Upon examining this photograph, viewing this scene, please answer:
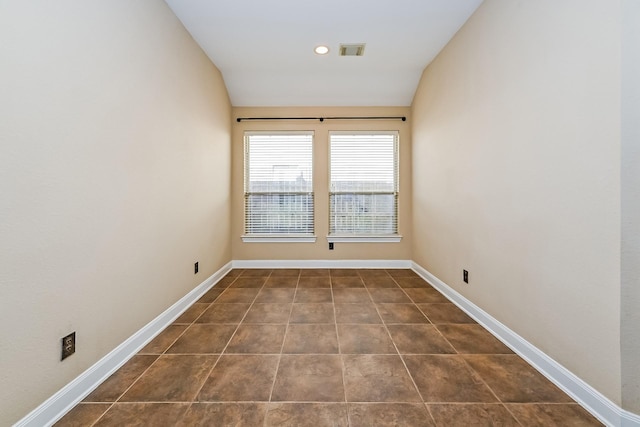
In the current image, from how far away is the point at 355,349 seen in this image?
1.75 metres

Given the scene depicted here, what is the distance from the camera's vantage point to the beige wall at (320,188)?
378 centimetres

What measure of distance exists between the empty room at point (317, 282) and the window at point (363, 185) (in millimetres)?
775

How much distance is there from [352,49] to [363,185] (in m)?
1.81

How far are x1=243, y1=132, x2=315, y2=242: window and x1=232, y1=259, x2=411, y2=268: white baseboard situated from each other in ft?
1.17

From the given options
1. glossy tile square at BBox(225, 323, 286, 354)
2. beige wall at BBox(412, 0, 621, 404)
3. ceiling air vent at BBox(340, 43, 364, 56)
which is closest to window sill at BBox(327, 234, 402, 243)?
beige wall at BBox(412, 0, 621, 404)

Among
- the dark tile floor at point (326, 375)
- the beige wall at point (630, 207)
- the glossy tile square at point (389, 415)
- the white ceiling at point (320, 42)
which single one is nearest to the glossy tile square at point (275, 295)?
the dark tile floor at point (326, 375)

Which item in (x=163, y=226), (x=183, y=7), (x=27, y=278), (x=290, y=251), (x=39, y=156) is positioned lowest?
(x=290, y=251)

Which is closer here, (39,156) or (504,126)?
(39,156)

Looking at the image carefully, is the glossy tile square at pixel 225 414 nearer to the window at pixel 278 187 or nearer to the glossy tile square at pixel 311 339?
the glossy tile square at pixel 311 339

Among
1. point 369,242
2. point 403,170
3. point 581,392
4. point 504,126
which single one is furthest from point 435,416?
point 403,170

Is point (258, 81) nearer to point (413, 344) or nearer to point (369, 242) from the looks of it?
point (369, 242)

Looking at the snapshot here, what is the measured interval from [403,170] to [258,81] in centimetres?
246

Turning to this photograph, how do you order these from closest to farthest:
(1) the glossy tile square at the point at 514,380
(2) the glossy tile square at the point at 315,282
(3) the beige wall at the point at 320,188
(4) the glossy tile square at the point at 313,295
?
(1) the glossy tile square at the point at 514,380
(4) the glossy tile square at the point at 313,295
(2) the glossy tile square at the point at 315,282
(3) the beige wall at the point at 320,188

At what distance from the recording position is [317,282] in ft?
10.5
